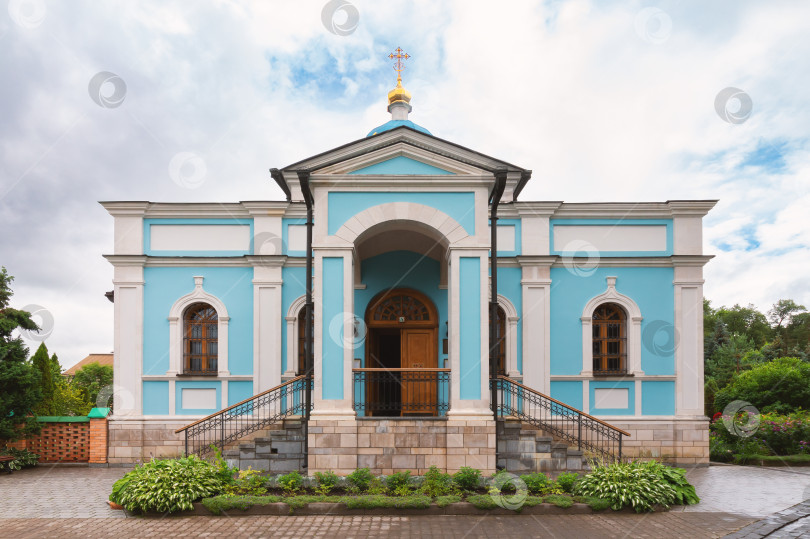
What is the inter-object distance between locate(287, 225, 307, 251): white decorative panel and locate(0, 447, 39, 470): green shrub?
6610 millimetres

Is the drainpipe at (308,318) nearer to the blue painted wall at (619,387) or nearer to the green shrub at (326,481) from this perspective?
the green shrub at (326,481)

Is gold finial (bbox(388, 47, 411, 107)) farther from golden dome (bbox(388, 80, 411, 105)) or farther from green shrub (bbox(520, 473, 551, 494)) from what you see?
green shrub (bbox(520, 473, 551, 494))

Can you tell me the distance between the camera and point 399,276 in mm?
11727

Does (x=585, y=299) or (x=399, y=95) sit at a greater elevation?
(x=399, y=95)

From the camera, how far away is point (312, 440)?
27.1 feet

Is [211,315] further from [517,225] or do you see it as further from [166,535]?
[517,225]

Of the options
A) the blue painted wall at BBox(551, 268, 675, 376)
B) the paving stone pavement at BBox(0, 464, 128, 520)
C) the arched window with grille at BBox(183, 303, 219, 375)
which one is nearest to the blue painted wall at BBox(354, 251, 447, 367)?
the blue painted wall at BBox(551, 268, 675, 376)

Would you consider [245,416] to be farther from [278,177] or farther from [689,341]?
[689,341]

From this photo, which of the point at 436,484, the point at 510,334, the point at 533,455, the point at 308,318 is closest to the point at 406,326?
the point at 510,334

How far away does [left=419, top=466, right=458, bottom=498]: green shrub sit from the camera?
7.62m

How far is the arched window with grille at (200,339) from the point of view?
11.8m

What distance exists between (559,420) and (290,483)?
509cm

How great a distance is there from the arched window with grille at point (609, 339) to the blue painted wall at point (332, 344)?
599 cm

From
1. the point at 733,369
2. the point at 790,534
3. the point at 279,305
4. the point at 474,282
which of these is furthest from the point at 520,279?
the point at 733,369
